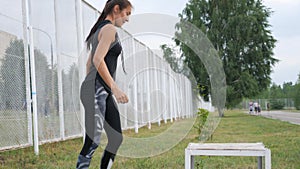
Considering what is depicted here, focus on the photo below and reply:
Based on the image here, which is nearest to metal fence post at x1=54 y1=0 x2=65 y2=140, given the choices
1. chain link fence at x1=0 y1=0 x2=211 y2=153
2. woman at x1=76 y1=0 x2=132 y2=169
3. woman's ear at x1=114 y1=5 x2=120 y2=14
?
chain link fence at x1=0 y1=0 x2=211 y2=153

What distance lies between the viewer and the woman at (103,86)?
113 inches

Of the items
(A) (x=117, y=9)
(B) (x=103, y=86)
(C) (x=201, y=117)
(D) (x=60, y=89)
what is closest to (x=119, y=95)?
(B) (x=103, y=86)

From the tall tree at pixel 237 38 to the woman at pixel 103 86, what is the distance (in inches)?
944

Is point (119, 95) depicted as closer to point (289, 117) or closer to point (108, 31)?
point (108, 31)

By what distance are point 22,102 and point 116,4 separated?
341cm

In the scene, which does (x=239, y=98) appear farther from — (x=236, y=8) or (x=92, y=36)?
(x=92, y=36)

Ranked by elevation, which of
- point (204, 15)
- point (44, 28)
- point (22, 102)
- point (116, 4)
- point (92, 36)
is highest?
point (204, 15)

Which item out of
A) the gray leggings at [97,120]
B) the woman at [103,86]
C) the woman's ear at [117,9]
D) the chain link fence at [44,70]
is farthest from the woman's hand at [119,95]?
the chain link fence at [44,70]

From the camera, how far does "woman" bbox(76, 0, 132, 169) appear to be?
287cm

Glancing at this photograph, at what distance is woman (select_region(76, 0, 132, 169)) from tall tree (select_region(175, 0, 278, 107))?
23970 millimetres

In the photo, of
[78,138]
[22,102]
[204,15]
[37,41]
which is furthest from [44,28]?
[204,15]

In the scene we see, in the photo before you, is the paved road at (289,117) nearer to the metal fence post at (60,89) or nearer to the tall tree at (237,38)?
the tall tree at (237,38)

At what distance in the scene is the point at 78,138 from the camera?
7914 millimetres

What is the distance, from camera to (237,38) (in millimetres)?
28297
